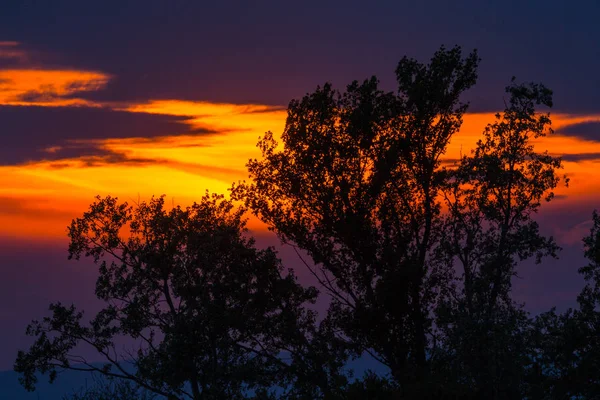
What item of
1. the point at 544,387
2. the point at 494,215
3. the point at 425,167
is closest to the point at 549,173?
the point at 494,215

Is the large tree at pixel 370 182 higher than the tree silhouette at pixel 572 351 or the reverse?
higher

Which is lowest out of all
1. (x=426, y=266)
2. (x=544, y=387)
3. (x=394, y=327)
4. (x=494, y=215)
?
(x=544, y=387)

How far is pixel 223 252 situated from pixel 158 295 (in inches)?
310

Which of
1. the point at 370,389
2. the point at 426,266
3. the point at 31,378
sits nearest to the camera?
the point at 370,389

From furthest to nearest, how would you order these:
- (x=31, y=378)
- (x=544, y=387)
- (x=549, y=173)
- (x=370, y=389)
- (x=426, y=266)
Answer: (x=31, y=378), (x=549, y=173), (x=426, y=266), (x=544, y=387), (x=370, y=389)

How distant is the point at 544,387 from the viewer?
138 feet

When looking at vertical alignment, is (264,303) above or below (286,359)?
above

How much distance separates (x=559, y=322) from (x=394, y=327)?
8308 millimetres

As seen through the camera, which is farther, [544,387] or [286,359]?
[286,359]

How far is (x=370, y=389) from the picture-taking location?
3153cm

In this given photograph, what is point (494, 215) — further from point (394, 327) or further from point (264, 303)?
point (264, 303)

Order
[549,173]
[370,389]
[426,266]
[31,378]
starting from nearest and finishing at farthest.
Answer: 1. [370,389]
2. [426,266]
3. [549,173]
4. [31,378]

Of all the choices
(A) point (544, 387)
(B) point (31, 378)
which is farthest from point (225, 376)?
(A) point (544, 387)

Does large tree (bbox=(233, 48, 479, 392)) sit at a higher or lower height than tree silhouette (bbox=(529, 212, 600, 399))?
higher
